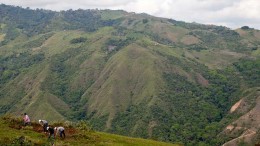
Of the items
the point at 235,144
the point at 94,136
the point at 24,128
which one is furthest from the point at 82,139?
the point at 235,144

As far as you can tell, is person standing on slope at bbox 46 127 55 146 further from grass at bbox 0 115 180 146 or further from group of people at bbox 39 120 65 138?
grass at bbox 0 115 180 146

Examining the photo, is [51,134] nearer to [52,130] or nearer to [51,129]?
[52,130]

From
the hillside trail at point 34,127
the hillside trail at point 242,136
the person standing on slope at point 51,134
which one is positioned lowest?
the hillside trail at point 242,136

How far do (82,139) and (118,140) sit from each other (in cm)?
680

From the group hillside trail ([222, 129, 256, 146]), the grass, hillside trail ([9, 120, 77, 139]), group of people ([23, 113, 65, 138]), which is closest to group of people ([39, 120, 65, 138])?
group of people ([23, 113, 65, 138])

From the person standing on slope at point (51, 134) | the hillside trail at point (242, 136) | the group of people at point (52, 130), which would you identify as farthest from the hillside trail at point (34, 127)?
the hillside trail at point (242, 136)

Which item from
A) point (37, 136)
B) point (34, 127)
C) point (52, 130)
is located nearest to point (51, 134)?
point (52, 130)

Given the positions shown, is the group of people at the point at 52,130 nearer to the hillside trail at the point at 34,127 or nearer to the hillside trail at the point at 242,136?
the hillside trail at the point at 34,127

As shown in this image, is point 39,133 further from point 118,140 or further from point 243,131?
point 243,131

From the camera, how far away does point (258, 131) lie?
183875 mm

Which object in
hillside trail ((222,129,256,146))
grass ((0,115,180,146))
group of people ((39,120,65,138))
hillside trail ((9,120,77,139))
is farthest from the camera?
hillside trail ((222,129,256,146))

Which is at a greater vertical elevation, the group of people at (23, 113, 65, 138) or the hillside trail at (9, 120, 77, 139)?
the group of people at (23, 113, 65, 138)

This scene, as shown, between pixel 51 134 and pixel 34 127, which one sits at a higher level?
pixel 51 134

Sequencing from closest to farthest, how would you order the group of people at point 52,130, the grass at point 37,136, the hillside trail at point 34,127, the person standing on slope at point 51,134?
the grass at point 37,136
the person standing on slope at point 51,134
the group of people at point 52,130
the hillside trail at point 34,127
